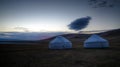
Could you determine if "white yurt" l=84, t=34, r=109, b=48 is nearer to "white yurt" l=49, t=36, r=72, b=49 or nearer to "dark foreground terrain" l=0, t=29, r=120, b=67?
"white yurt" l=49, t=36, r=72, b=49

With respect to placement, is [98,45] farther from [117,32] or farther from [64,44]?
[117,32]

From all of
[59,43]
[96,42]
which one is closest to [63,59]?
[59,43]

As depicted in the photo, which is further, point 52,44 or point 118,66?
point 52,44

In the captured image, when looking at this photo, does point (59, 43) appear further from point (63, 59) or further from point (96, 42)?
point (63, 59)

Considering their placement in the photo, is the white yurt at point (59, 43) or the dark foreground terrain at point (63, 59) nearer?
the dark foreground terrain at point (63, 59)

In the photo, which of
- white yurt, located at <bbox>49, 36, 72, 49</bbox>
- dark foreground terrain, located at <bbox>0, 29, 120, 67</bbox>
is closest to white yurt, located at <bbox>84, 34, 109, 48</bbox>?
white yurt, located at <bbox>49, 36, 72, 49</bbox>

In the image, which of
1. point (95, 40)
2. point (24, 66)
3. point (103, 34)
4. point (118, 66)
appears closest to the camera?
point (118, 66)

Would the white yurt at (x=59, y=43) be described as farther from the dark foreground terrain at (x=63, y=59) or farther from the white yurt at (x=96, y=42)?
the dark foreground terrain at (x=63, y=59)

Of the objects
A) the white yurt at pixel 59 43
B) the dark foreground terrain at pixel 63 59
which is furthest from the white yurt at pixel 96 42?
the dark foreground terrain at pixel 63 59

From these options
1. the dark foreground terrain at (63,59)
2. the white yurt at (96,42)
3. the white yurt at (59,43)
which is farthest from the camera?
the white yurt at (59,43)

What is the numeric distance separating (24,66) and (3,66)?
1679 millimetres

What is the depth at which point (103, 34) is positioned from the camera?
92.4 meters

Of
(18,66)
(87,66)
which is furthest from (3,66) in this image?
(87,66)

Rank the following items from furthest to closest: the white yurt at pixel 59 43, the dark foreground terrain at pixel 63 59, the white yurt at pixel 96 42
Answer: the white yurt at pixel 59 43 < the white yurt at pixel 96 42 < the dark foreground terrain at pixel 63 59
